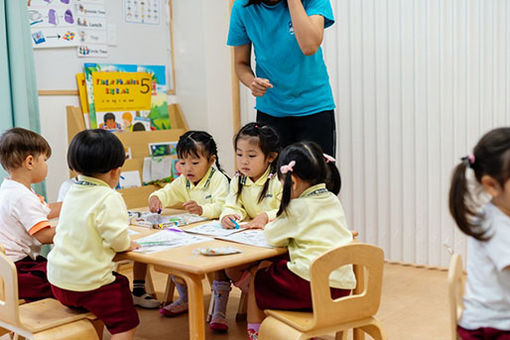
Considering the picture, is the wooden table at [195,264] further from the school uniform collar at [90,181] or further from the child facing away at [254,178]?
the child facing away at [254,178]

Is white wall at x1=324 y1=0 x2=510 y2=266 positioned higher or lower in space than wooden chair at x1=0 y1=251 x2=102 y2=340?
higher

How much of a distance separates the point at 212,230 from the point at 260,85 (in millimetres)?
631

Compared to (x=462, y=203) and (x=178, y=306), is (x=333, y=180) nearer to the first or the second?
(x=462, y=203)

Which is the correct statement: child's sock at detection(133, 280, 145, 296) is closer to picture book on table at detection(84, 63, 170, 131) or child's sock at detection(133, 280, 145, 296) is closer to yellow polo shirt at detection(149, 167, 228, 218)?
yellow polo shirt at detection(149, 167, 228, 218)

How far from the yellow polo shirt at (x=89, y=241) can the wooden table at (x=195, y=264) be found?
8 cm

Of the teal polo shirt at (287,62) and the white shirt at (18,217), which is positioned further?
the teal polo shirt at (287,62)

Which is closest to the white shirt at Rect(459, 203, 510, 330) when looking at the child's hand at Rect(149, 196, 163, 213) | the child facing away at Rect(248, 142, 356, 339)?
the child facing away at Rect(248, 142, 356, 339)

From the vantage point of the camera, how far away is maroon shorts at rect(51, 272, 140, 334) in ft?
6.53

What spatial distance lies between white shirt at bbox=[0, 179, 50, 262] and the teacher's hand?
952 millimetres

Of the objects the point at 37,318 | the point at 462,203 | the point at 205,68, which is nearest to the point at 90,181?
the point at 37,318

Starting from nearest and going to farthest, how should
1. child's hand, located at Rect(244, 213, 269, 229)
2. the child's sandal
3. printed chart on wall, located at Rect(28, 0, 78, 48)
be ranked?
child's hand, located at Rect(244, 213, 269, 229)
the child's sandal
printed chart on wall, located at Rect(28, 0, 78, 48)

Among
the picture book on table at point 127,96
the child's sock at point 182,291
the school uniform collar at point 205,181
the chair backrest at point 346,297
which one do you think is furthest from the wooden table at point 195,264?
the picture book on table at point 127,96

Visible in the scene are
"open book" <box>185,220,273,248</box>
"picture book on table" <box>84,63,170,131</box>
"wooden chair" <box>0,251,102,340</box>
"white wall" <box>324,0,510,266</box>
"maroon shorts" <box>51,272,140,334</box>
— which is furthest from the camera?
"picture book on table" <box>84,63,170,131</box>

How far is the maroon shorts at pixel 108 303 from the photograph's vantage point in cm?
199
